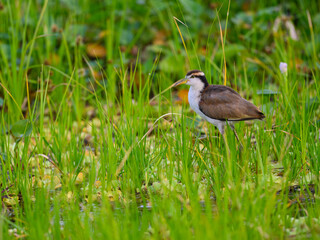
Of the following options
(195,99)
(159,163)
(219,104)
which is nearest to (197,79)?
(195,99)

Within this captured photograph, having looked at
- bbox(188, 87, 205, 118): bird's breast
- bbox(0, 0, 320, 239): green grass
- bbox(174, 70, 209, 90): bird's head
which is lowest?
bbox(0, 0, 320, 239): green grass

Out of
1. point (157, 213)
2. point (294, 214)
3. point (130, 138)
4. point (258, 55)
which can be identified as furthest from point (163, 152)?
point (258, 55)

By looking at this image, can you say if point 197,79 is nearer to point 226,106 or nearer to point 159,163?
point 226,106

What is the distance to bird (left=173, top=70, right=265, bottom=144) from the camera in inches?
177

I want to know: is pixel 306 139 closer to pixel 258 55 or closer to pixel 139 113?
pixel 139 113

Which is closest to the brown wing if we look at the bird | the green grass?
the bird

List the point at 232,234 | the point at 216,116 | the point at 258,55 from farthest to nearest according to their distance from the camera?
the point at 258,55 → the point at 216,116 → the point at 232,234

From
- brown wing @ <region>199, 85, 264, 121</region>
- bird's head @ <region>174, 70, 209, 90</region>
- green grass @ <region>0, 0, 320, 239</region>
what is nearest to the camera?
green grass @ <region>0, 0, 320, 239</region>

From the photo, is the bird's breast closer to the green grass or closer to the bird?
the bird

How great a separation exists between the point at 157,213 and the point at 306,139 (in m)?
1.50

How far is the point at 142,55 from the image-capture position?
27.7ft

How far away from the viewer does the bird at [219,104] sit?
449cm

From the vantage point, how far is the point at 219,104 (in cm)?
456

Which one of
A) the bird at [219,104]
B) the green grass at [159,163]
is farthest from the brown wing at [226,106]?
the green grass at [159,163]
